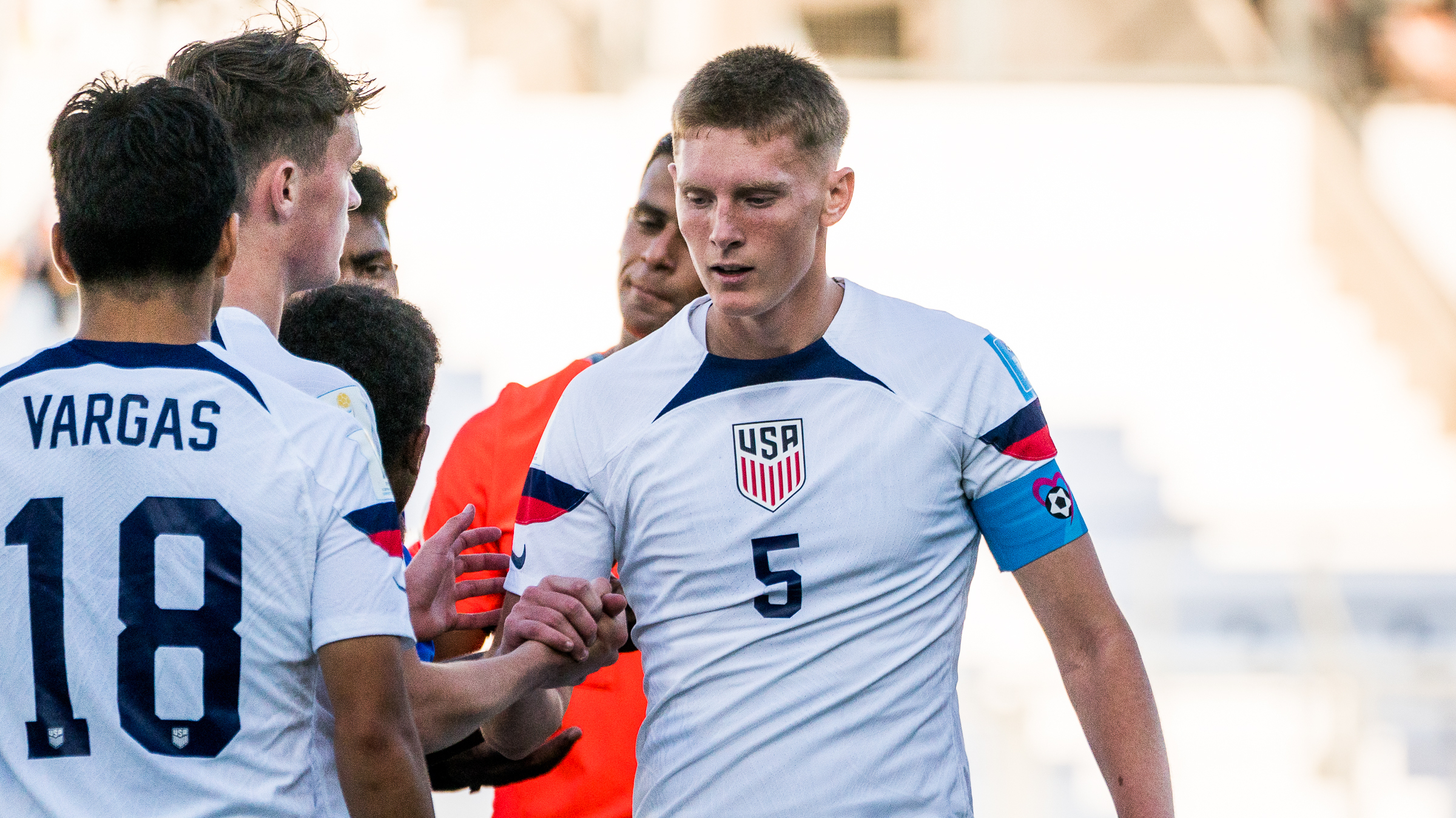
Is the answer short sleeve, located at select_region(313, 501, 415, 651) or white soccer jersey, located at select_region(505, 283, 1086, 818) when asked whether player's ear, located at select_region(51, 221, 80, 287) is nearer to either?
short sleeve, located at select_region(313, 501, 415, 651)

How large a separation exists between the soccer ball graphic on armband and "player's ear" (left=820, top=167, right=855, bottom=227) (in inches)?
22.1

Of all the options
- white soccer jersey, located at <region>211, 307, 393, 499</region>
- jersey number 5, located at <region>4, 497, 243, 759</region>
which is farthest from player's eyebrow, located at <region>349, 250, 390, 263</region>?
jersey number 5, located at <region>4, 497, 243, 759</region>

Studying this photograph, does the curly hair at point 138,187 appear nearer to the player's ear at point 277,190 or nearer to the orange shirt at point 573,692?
the player's ear at point 277,190

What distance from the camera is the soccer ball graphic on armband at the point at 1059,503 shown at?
2.39 m

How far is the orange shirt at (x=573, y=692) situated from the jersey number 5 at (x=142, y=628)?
1.14 meters

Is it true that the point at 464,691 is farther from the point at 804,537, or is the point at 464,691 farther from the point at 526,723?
the point at 804,537

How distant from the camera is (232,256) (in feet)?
6.57

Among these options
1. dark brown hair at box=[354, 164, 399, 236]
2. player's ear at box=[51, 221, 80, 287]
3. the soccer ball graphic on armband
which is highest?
dark brown hair at box=[354, 164, 399, 236]

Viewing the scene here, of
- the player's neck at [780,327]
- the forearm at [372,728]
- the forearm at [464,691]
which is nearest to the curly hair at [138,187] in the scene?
the forearm at [372,728]

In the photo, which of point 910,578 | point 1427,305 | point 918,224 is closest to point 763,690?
point 910,578

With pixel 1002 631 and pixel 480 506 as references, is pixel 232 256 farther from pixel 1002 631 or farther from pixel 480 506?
pixel 1002 631

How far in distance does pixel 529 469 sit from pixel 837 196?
2.30 feet

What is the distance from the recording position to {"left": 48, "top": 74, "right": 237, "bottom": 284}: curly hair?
188cm

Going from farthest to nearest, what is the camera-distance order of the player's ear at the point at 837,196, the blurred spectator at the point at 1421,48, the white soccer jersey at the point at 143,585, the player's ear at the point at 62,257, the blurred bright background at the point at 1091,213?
the blurred spectator at the point at 1421,48 < the blurred bright background at the point at 1091,213 < the player's ear at the point at 837,196 < the player's ear at the point at 62,257 < the white soccer jersey at the point at 143,585
